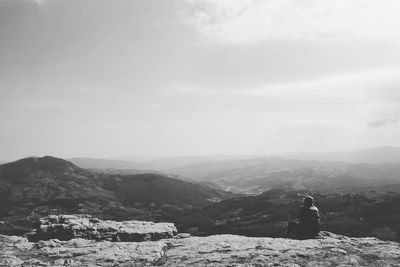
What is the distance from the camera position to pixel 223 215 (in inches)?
4668

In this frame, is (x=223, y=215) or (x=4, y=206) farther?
(x=4, y=206)

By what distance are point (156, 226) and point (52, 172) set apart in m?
191

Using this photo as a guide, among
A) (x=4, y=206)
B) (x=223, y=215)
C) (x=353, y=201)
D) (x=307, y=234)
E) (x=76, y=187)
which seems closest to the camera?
(x=307, y=234)

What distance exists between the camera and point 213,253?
19.4 meters

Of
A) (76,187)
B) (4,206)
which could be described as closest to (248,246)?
(4,206)

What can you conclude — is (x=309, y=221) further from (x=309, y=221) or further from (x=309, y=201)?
(x=309, y=201)

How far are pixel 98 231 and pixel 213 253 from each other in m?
11.2

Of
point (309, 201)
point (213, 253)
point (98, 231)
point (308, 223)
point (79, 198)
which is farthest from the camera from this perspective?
point (79, 198)

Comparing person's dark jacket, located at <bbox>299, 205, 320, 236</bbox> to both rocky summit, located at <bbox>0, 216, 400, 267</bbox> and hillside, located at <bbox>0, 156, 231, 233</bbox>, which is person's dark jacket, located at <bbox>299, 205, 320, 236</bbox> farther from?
hillside, located at <bbox>0, 156, 231, 233</bbox>

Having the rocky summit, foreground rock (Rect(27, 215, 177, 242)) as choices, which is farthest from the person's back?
foreground rock (Rect(27, 215, 177, 242))

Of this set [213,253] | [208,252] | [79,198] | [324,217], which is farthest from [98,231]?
[79,198]

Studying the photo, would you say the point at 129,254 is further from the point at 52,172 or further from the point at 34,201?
the point at 52,172

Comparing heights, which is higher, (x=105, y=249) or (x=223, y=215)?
(x=105, y=249)

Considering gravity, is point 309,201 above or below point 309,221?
above
